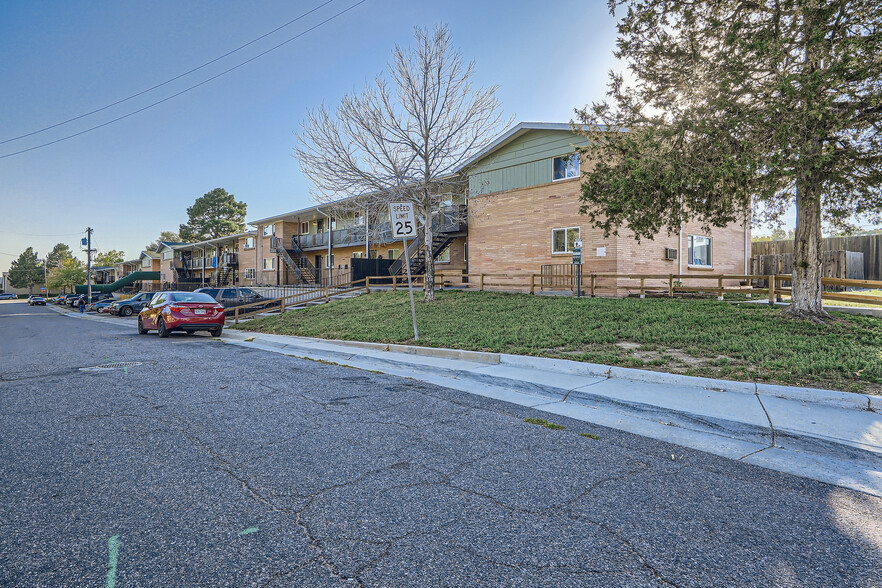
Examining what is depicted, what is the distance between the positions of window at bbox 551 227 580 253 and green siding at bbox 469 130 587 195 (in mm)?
2393

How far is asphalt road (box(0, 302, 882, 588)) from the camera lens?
2553mm

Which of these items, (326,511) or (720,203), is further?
(720,203)

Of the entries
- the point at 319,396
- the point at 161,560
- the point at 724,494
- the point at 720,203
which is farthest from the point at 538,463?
the point at 720,203

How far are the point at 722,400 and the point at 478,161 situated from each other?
19.5 meters

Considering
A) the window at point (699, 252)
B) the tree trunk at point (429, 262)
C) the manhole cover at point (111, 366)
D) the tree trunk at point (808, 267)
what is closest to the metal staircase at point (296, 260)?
the tree trunk at point (429, 262)

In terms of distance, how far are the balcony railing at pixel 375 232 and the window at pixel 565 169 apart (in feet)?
15.8

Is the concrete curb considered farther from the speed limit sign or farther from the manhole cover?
the manhole cover

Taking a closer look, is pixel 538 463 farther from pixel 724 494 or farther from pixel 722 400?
pixel 722 400

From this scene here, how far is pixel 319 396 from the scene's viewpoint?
6.69m

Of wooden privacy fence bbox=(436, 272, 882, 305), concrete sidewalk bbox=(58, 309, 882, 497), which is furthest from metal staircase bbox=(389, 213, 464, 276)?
concrete sidewalk bbox=(58, 309, 882, 497)

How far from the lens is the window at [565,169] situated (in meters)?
19.7

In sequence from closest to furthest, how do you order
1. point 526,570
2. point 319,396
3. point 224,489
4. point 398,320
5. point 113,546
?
point 526,570 → point 113,546 → point 224,489 → point 319,396 → point 398,320

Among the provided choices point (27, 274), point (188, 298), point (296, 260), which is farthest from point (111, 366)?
point (27, 274)

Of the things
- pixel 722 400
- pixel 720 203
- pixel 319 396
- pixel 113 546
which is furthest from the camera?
pixel 720 203
